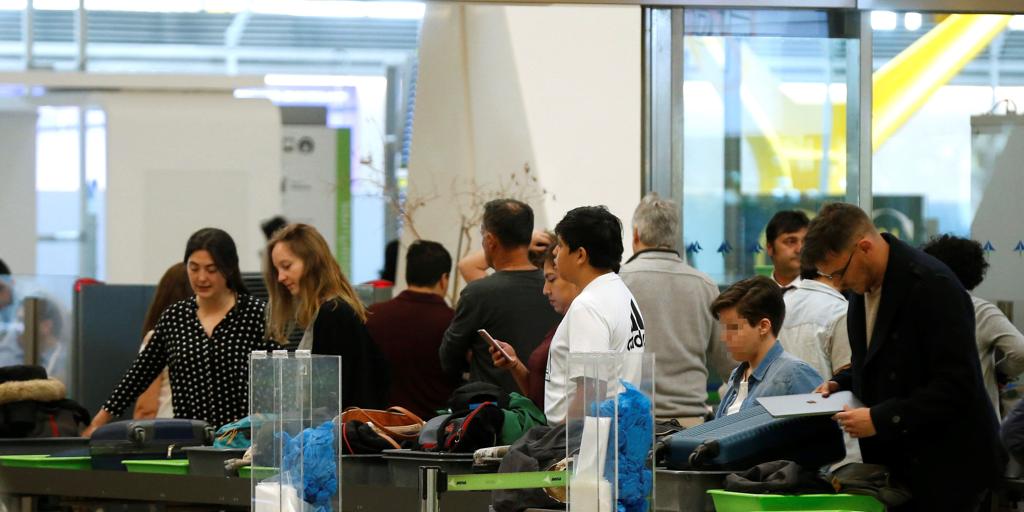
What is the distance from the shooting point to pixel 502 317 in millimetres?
4840

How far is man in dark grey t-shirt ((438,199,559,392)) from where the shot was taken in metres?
4.84

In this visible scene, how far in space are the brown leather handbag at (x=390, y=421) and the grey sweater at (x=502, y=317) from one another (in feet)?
1.83

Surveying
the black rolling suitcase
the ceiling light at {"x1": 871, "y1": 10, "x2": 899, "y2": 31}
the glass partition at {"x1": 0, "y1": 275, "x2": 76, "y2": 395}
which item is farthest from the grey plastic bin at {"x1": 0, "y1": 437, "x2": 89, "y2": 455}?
the ceiling light at {"x1": 871, "y1": 10, "x2": 899, "y2": 31}

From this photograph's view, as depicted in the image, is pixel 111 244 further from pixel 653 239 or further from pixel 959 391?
pixel 959 391

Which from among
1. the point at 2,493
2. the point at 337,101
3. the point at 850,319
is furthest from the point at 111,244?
the point at 337,101

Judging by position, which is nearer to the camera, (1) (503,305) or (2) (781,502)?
(2) (781,502)

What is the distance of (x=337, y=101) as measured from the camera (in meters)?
18.6

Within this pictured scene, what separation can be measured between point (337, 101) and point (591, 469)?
16060 millimetres

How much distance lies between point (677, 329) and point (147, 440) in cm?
168

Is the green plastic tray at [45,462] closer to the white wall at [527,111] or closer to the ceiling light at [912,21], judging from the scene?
the white wall at [527,111]

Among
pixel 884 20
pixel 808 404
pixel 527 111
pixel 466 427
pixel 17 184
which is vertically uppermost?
pixel 884 20

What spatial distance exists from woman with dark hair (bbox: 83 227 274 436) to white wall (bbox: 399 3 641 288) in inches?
108

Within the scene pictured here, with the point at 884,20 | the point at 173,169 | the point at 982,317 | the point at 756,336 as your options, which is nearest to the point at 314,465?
the point at 756,336

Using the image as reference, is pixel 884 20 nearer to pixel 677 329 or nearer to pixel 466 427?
pixel 677 329
